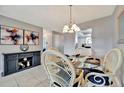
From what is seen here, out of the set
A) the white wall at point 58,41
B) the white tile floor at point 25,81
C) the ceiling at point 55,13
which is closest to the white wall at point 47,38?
the white wall at point 58,41

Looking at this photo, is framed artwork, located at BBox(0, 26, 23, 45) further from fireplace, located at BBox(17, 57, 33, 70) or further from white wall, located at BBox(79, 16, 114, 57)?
white wall, located at BBox(79, 16, 114, 57)

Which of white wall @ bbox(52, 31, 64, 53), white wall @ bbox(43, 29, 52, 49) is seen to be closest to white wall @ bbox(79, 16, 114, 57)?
white wall @ bbox(52, 31, 64, 53)

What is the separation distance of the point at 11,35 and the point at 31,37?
866mm

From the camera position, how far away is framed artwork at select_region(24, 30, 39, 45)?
13.8 feet

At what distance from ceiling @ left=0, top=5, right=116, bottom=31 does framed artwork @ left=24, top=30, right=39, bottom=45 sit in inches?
16.0

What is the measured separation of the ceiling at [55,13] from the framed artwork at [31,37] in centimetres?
41

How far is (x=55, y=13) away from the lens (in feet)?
10.8

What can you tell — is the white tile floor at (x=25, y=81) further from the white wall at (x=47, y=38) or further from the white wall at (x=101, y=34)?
the white wall at (x=101, y=34)

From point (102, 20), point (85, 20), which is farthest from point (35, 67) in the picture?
point (102, 20)

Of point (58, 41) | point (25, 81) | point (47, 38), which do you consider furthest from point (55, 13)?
point (25, 81)

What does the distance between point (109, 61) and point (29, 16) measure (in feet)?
8.87

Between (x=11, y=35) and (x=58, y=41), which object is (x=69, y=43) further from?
(x=11, y=35)

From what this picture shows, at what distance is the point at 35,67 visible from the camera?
4.30 metres

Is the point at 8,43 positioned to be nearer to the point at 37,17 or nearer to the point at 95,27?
the point at 37,17
